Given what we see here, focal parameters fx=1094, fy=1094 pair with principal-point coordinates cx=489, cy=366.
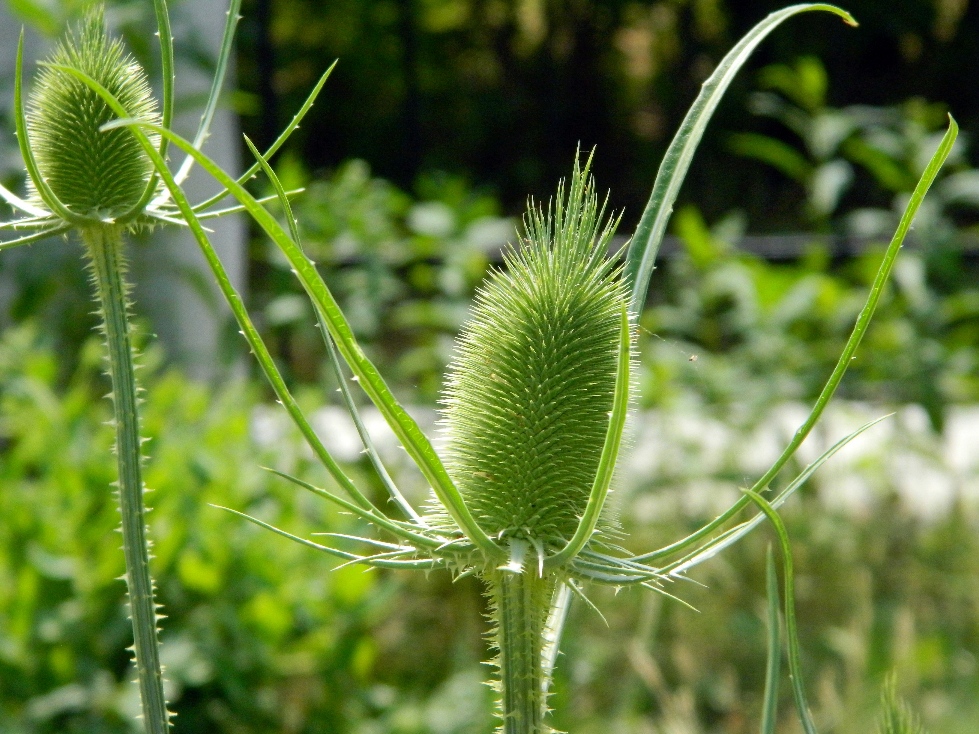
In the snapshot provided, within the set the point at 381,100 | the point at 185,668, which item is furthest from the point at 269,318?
the point at 381,100

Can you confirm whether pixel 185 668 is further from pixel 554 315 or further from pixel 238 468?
pixel 554 315

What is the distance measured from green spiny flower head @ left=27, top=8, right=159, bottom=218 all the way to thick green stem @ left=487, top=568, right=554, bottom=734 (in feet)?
0.74

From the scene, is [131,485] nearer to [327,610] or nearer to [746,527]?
[746,527]

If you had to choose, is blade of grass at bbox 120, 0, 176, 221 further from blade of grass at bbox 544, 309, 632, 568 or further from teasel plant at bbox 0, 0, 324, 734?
blade of grass at bbox 544, 309, 632, 568

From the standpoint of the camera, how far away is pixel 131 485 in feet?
1.37

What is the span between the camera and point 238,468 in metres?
1.86

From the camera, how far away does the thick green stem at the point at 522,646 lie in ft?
1.37

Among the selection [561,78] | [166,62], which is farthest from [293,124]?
[561,78]

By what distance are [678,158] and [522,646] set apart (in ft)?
0.70

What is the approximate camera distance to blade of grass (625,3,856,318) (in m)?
0.45

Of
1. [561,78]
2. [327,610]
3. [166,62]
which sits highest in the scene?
[561,78]

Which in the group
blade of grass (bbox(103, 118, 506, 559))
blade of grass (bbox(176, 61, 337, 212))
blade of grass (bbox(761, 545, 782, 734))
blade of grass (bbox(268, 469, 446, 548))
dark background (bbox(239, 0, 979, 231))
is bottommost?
blade of grass (bbox(761, 545, 782, 734))

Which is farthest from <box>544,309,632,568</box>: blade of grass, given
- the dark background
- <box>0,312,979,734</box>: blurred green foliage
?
the dark background

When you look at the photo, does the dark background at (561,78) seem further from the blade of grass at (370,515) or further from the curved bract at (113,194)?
the blade of grass at (370,515)
